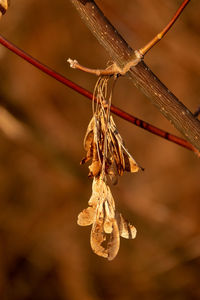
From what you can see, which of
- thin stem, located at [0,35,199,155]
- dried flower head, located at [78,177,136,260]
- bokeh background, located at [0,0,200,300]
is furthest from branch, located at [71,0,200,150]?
bokeh background, located at [0,0,200,300]

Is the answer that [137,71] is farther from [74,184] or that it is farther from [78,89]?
[74,184]

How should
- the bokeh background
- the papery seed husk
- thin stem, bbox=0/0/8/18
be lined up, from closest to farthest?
1. thin stem, bbox=0/0/8/18
2. the papery seed husk
3. the bokeh background

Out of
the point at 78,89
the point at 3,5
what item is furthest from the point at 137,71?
the point at 3,5

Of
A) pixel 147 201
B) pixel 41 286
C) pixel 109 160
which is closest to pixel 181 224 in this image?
pixel 147 201

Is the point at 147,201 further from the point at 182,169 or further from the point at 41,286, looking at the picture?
the point at 41,286

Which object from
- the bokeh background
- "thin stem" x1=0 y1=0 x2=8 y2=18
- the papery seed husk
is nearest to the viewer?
"thin stem" x1=0 y1=0 x2=8 y2=18

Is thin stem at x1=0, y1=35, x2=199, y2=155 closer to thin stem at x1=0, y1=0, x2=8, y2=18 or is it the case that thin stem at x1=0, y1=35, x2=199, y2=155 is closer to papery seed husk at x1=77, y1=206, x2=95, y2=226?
thin stem at x1=0, y1=0, x2=8, y2=18
